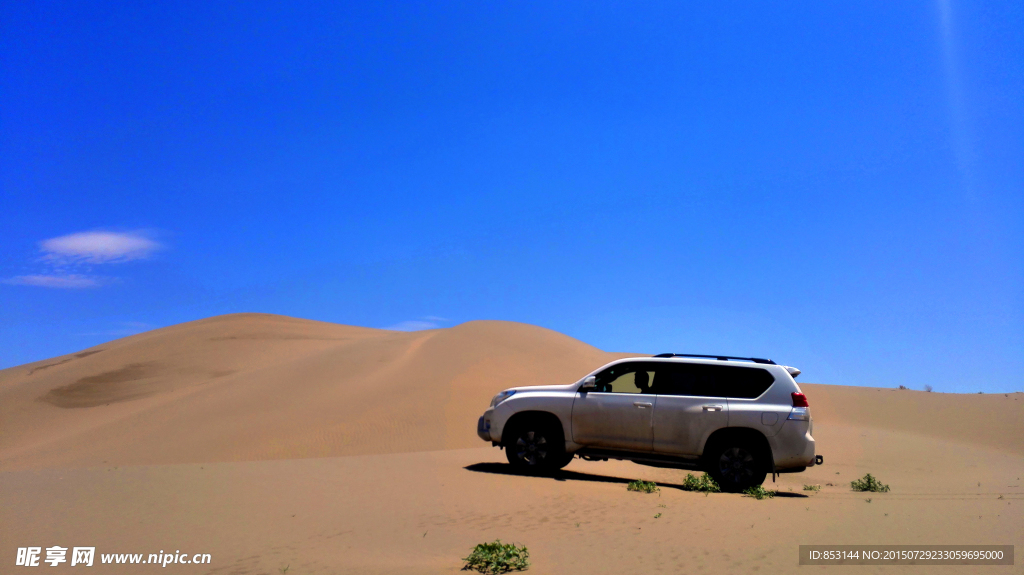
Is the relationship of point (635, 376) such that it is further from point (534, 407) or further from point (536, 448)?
point (536, 448)

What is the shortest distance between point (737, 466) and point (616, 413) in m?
1.86

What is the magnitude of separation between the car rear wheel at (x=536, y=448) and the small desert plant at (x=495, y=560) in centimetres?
467

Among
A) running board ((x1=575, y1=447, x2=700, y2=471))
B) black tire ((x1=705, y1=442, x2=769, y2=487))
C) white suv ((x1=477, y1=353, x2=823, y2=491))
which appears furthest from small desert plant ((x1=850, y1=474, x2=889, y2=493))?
running board ((x1=575, y1=447, x2=700, y2=471))

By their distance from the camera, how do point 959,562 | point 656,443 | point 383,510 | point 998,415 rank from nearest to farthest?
point 959,562 → point 383,510 → point 656,443 → point 998,415

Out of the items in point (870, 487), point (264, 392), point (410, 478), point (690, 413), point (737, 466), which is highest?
point (264, 392)

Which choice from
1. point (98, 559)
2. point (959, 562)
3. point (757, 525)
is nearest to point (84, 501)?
point (98, 559)

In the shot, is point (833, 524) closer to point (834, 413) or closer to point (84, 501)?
point (84, 501)

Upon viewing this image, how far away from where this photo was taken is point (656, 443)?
9.41 metres

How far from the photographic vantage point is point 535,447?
402 inches

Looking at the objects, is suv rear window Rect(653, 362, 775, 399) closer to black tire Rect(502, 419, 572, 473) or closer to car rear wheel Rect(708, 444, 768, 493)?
car rear wheel Rect(708, 444, 768, 493)

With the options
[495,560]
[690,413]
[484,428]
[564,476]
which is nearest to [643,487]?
[690,413]

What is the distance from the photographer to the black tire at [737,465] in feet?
29.8

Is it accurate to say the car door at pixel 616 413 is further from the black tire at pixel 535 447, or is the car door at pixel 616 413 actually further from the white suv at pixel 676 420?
the black tire at pixel 535 447

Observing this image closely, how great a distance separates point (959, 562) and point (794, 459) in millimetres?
3483
